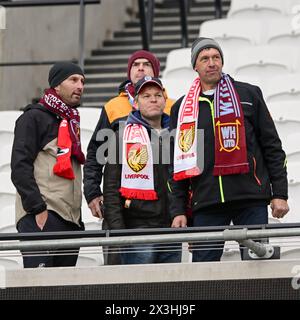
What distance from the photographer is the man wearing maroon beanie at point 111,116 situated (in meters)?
8.96

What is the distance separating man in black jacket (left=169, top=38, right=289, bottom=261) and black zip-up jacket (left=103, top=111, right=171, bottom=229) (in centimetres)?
21

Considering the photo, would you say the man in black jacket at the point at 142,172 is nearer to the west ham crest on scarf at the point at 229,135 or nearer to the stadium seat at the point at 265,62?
the west ham crest on scarf at the point at 229,135

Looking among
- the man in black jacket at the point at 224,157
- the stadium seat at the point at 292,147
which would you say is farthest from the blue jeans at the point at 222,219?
the stadium seat at the point at 292,147

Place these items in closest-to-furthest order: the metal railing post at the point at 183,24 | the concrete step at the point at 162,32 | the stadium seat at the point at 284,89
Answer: the stadium seat at the point at 284,89 → the metal railing post at the point at 183,24 → the concrete step at the point at 162,32

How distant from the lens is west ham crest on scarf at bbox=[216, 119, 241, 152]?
8398 mm

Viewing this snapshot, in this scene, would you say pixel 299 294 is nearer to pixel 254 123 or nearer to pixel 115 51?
pixel 254 123

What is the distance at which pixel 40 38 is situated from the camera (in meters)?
14.8

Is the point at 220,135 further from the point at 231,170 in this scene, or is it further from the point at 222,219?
the point at 222,219

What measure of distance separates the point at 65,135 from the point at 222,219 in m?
Answer: 1.10

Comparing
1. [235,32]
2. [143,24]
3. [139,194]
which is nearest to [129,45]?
[143,24]

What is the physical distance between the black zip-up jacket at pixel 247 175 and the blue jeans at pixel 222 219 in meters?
0.05

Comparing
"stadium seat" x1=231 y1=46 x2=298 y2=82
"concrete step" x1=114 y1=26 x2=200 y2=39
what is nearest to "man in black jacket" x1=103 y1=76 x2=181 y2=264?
"stadium seat" x1=231 y1=46 x2=298 y2=82

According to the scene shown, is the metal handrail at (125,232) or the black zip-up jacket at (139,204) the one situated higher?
the black zip-up jacket at (139,204)
